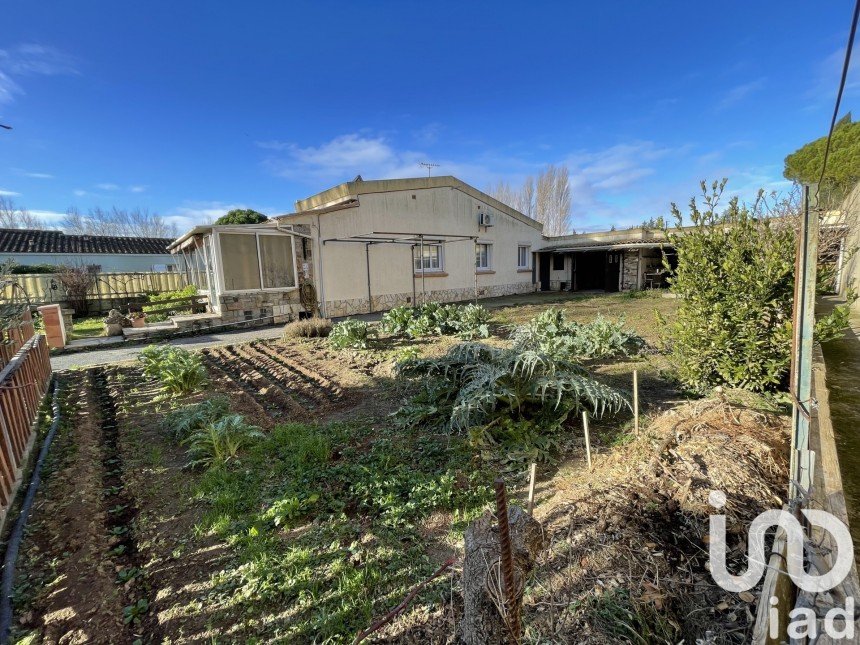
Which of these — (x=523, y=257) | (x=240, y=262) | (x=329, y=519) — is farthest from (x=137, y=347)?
(x=523, y=257)

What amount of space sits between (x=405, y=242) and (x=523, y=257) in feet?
28.1

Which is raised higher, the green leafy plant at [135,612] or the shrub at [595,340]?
the shrub at [595,340]

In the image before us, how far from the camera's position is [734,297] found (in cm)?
383

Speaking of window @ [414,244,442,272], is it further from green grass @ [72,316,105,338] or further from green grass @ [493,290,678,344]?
green grass @ [72,316,105,338]

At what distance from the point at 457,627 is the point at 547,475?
1.63 m

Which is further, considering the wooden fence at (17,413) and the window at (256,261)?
the window at (256,261)

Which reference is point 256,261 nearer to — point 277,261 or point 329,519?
point 277,261

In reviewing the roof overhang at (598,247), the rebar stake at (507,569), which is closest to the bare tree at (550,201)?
the roof overhang at (598,247)

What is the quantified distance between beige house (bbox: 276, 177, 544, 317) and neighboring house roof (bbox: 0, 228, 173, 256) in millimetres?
17488

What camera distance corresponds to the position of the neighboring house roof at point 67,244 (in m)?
20.5

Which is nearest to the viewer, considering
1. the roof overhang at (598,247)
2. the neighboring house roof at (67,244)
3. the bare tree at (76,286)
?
the bare tree at (76,286)

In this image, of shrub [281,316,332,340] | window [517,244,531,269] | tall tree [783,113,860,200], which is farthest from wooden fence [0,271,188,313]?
tall tree [783,113,860,200]

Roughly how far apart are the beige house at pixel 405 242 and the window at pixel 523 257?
2.52 ft

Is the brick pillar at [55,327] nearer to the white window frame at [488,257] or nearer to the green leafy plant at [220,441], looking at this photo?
the green leafy plant at [220,441]
